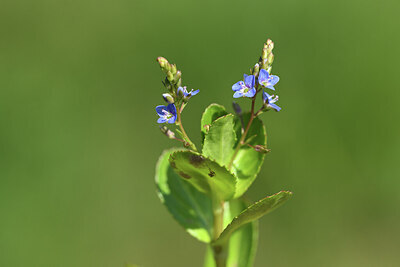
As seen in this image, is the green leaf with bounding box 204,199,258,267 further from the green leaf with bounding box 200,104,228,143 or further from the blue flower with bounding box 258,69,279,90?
the blue flower with bounding box 258,69,279,90

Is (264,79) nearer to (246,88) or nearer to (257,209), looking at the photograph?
(246,88)

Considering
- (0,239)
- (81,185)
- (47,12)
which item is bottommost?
(0,239)

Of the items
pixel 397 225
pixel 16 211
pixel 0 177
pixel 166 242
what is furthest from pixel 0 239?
pixel 397 225

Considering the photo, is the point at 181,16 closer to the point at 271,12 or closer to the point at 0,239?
the point at 271,12

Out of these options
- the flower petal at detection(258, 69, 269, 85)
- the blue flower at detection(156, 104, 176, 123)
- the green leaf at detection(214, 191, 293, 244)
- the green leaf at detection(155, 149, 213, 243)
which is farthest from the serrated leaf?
the flower petal at detection(258, 69, 269, 85)

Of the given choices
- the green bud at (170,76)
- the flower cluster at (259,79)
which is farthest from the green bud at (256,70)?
the green bud at (170,76)

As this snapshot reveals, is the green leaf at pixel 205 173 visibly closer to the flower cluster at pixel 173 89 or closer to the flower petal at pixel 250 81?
the flower cluster at pixel 173 89
